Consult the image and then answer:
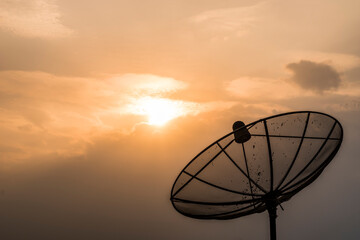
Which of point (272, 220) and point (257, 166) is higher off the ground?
point (257, 166)

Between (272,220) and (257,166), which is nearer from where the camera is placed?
(272,220)

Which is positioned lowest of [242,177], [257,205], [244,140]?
[257,205]

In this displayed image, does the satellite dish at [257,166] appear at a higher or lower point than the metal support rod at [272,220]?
higher

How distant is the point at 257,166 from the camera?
1276 cm

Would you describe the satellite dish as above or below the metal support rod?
above

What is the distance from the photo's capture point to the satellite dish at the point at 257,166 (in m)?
11.2

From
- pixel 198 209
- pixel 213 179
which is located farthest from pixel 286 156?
pixel 198 209

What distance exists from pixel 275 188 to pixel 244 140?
162 centimetres

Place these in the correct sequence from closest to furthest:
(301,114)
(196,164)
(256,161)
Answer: (301,114) → (196,164) → (256,161)

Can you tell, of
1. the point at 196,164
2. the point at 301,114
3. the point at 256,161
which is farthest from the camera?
the point at 256,161

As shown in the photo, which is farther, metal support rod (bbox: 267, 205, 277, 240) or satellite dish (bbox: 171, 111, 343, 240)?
satellite dish (bbox: 171, 111, 343, 240)

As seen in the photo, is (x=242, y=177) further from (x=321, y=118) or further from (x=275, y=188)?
(x=321, y=118)

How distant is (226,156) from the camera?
1241 centimetres

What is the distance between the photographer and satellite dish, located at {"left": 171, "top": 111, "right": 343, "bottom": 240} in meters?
11.2
